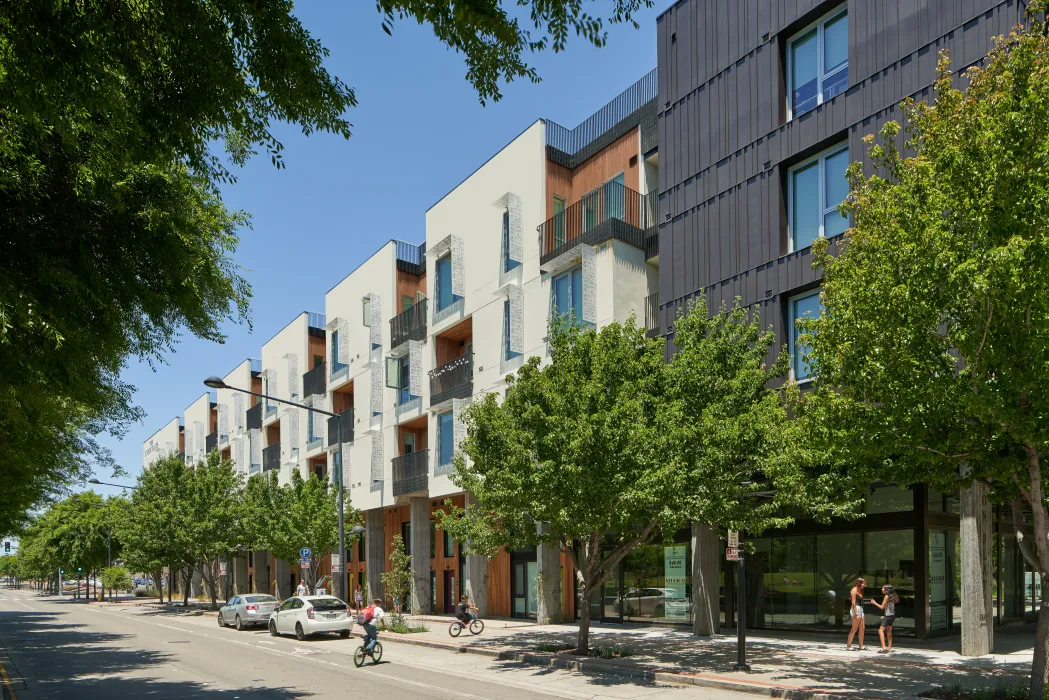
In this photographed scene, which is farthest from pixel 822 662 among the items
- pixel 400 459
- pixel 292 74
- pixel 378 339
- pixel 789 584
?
pixel 378 339

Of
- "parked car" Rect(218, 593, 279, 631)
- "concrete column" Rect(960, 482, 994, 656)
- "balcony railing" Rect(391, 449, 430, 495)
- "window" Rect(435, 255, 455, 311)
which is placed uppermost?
"window" Rect(435, 255, 455, 311)

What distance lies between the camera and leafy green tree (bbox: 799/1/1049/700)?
36.5 ft

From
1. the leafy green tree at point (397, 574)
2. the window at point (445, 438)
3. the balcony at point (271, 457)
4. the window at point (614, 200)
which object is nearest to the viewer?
the window at point (614, 200)

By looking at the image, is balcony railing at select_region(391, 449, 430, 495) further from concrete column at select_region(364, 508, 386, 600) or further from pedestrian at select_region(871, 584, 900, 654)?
pedestrian at select_region(871, 584, 900, 654)

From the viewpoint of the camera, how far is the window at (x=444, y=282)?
114 feet

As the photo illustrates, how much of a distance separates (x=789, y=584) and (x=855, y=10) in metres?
13.9

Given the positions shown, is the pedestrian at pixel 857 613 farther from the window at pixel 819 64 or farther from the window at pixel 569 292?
the window at pixel 569 292

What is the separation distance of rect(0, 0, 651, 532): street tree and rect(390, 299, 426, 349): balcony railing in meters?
22.2

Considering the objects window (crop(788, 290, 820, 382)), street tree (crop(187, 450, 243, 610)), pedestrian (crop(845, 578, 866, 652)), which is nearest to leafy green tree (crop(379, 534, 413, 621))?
street tree (crop(187, 450, 243, 610))

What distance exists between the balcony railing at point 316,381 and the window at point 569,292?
20669 millimetres

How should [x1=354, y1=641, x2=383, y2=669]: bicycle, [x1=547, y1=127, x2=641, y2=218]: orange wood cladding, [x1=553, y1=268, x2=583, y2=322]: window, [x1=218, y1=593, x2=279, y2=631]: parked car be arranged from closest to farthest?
[x1=354, y1=641, x2=383, y2=669]: bicycle
[x1=553, y1=268, x2=583, y2=322]: window
[x1=547, y1=127, x2=641, y2=218]: orange wood cladding
[x1=218, y1=593, x2=279, y2=631]: parked car

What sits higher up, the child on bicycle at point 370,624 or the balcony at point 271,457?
the balcony at point 271,457

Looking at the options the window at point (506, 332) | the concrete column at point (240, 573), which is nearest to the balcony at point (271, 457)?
the concrete column at point (240, 573)

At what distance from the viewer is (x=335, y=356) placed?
148ft
